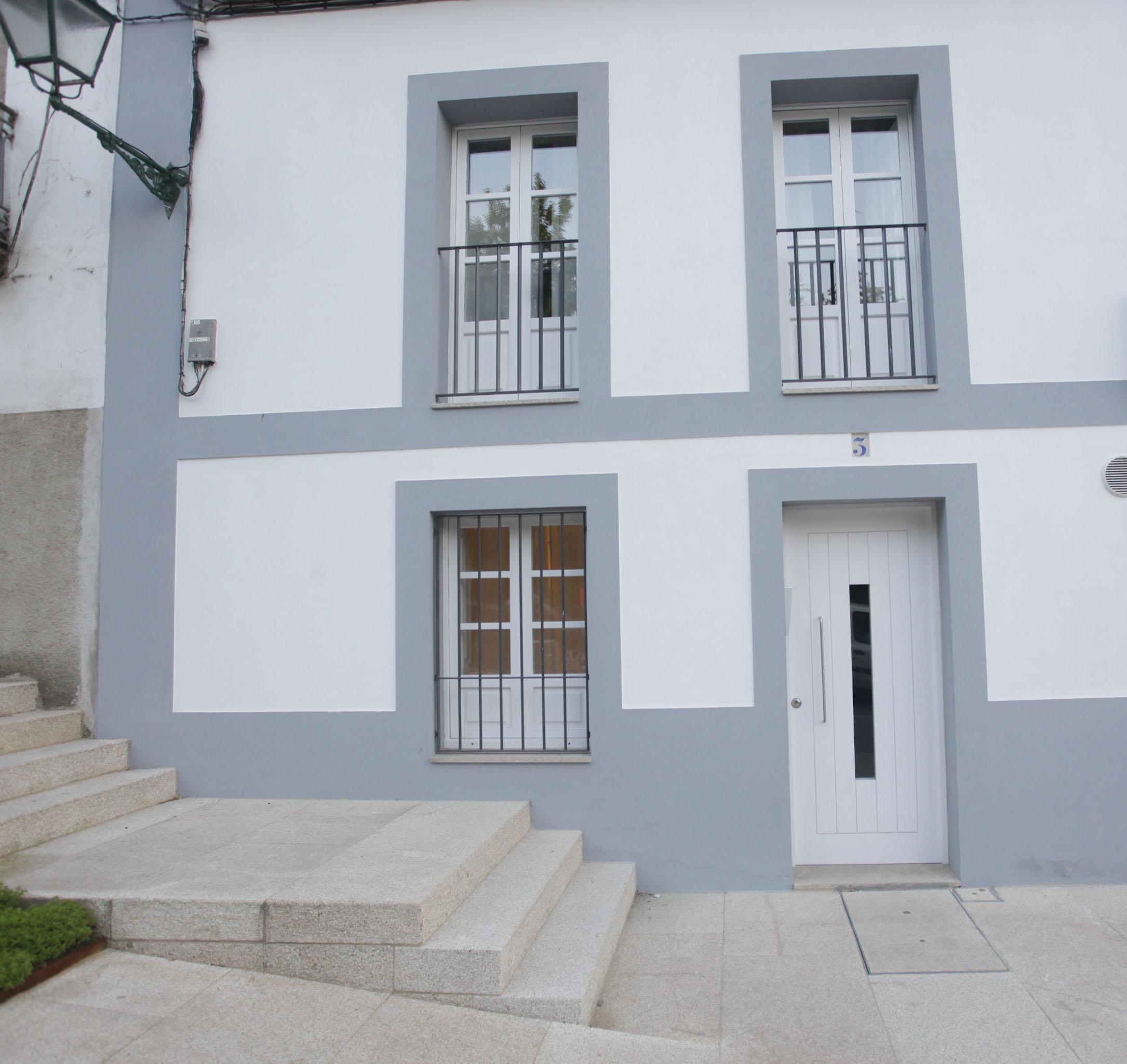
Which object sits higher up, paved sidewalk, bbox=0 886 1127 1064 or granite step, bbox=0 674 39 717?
granite step, bbox=0 674 39 717

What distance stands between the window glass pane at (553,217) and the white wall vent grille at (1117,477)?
354cm

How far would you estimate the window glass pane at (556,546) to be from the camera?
579 centimetres

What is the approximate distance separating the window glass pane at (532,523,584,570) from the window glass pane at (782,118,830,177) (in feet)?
8.85

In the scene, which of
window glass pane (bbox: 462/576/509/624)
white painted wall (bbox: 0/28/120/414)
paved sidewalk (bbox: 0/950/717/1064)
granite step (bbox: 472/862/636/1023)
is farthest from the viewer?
white painted wall (bbox: 0/28/120/414)

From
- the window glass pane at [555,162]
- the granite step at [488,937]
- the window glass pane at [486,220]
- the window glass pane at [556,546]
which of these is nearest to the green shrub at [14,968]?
the granite step at [488,937]

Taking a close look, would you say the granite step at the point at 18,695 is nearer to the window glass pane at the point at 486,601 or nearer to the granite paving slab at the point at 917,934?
the window glass pane at the point at 486,601

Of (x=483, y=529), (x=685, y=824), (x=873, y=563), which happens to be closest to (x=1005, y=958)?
(x=685, y=824)

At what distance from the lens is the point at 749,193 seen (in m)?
5.63

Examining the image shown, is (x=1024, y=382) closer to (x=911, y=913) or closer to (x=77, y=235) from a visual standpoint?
(x=911, y=913)

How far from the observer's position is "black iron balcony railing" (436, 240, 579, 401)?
600 cm

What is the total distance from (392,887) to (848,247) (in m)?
4.62

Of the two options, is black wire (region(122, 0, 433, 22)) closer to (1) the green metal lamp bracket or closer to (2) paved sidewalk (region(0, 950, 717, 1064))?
(1) the green metal lamp bracket

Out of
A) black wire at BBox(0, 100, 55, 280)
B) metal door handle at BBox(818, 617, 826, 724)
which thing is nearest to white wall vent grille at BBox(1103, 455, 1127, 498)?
metal door handle at BBox(818, 617, 826, 724)

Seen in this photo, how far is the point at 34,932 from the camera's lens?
11.7 ft
